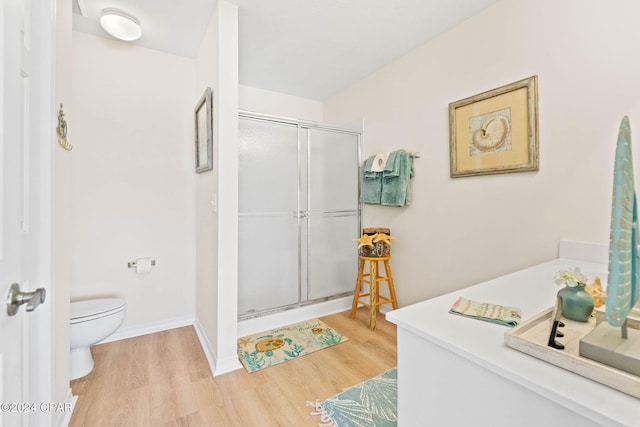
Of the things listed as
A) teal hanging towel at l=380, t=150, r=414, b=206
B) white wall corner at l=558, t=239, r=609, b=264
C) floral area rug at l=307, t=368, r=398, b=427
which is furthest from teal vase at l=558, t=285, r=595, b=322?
teal hanging towel at l=380, t=150, r=414, b=206

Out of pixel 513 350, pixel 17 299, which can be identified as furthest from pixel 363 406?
pixel 17 299

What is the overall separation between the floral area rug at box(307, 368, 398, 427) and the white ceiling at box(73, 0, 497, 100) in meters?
2.41

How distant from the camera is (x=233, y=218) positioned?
6.19 ft

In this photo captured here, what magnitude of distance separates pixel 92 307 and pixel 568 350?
254 centimetres

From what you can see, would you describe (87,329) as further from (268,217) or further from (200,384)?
(268,217)

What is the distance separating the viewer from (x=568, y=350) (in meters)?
0.65

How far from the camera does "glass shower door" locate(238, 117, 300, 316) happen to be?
2.44 meters

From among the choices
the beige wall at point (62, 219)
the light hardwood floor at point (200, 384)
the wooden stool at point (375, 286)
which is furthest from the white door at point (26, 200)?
the wooden stool at point (375, 286)

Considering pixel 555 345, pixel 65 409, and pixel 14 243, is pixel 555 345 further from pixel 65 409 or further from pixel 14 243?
pixel 65 409

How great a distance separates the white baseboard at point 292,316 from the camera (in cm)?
242

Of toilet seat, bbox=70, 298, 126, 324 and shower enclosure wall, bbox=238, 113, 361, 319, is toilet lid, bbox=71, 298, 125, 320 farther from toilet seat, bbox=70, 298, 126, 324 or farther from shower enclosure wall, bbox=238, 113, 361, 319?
shower enclosure wall, bbox=238, 113, 361, 319

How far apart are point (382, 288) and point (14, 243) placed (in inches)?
101

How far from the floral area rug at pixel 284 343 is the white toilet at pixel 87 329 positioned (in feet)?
2.91

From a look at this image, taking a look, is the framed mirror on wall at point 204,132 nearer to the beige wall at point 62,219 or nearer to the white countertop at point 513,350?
the beige wall at point 62,219
